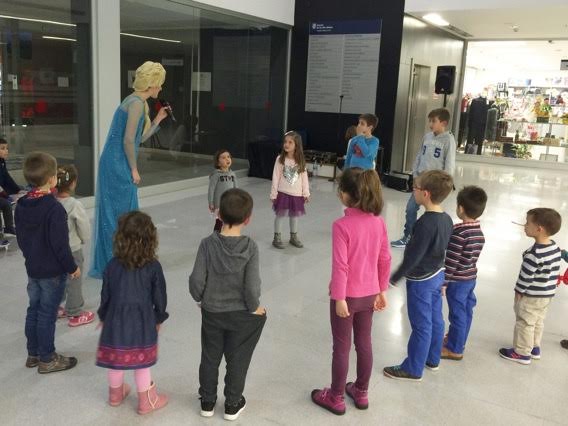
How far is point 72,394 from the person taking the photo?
264 centimetres

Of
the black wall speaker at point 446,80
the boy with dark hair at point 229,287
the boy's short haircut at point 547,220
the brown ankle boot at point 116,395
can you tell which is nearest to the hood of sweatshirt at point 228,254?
the boy with dark hair at point 229,287

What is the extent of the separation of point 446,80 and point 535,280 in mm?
8258

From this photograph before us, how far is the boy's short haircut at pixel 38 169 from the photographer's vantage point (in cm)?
265

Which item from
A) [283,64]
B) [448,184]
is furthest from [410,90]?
[448,184]

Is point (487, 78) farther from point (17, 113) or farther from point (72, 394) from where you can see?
point (72, 394)

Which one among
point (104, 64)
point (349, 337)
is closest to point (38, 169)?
point (349, 337)

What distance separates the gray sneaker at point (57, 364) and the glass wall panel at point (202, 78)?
470 centimetres

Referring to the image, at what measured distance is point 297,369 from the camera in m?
2.99

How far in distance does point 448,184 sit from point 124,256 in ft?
5.16

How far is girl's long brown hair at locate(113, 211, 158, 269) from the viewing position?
222cm

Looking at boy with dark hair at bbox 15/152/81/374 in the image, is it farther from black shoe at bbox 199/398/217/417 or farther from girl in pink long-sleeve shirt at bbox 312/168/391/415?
girl in pink long-sleeve shirt at bbox 312/168/391/415

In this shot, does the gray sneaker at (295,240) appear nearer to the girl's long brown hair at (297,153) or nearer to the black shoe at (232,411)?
the girl's long brown hair at (297,153)

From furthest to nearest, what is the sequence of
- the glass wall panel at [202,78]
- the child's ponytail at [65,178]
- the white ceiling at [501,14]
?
the white ceiling at [501,14]
the glass wall panel at [202,78]
the child's ponytail at [65,178]

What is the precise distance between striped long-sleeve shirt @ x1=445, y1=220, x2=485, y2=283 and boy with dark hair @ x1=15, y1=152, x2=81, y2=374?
6.40 ft
